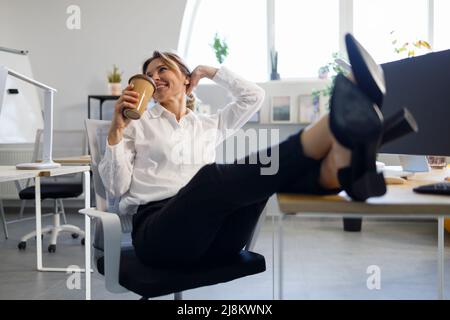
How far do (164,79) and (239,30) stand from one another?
3.48 meters

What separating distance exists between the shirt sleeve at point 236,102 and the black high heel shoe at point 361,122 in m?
0.97

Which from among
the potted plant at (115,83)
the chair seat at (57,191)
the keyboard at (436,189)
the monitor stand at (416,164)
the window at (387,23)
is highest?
the window at (387,23)

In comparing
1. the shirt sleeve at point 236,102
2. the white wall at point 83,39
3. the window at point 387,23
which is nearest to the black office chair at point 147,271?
the shirt sleeve at point 236,102

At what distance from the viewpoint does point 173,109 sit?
5.49 ft

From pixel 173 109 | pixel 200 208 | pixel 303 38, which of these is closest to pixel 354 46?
pixel 200 208

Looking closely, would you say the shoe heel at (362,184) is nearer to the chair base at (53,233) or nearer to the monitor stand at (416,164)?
the monitor stand at (416,164)

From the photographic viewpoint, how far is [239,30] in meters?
4.89

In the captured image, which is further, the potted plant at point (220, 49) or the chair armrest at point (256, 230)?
the potted plant at point (220, 49)

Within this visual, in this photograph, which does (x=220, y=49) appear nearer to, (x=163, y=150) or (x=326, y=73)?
(x=326, y=73)

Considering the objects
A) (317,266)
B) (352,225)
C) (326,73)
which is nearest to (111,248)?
(317,266)

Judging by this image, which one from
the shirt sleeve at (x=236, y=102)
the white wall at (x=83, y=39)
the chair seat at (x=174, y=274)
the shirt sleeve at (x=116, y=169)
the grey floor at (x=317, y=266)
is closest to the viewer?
the chair seat at (x=174, y=274)

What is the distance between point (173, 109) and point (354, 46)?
987 mm

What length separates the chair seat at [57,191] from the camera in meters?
3.37

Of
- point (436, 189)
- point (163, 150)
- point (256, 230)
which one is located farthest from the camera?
point (163, 150)
